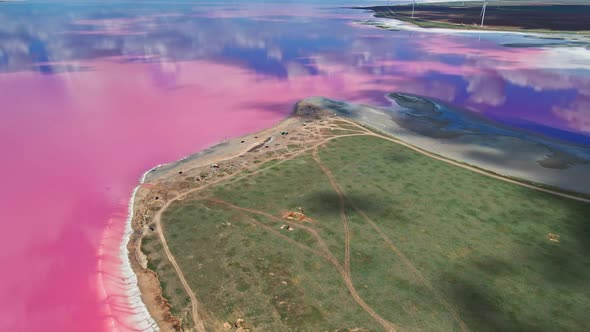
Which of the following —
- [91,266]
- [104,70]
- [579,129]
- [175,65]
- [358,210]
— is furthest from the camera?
[175,65]

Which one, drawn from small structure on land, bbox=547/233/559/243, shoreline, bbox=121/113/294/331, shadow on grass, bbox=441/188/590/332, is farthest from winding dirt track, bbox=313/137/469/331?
small structure on land, bbox=547/233/559/243

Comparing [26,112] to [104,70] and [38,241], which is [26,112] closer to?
[104,70]

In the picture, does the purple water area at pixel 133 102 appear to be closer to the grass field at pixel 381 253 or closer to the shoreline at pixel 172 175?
the shoreline at pixel 172 175

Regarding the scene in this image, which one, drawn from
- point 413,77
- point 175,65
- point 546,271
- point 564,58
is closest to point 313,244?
point 546,271

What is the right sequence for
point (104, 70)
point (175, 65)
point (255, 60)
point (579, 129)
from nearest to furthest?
point (579, 129) < point (104, 70) < point (175, 65) < point (255, 60)

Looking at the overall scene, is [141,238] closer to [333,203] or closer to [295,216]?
A: [295,216]

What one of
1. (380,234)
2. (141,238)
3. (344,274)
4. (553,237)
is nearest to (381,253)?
(380,234)

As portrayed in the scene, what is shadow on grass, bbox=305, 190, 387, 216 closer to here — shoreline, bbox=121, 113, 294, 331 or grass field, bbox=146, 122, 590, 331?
grass field, bbox=146, 122, 590, 331

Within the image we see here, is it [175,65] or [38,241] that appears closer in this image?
[38,241]
